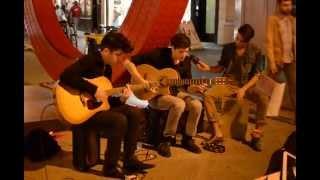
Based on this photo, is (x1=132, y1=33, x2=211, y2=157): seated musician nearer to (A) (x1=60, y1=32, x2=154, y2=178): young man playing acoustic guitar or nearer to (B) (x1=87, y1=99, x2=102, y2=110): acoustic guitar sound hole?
(A) (x1=60, y1=32, x2=154, y2=178): young man playing acoustic guitar

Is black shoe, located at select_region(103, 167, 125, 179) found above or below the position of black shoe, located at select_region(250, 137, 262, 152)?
below

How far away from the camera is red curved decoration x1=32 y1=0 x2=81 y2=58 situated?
1.96m

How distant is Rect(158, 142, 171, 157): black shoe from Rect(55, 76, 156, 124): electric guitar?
0.34 meters

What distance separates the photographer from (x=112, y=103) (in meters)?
1.98

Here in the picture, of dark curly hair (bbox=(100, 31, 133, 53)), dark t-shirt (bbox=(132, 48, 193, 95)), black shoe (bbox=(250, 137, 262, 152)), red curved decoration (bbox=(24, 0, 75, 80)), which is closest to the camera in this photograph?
Answer: dark curly hair (bbox=(100, 31, 133, 53))

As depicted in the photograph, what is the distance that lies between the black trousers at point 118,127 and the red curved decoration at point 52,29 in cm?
30

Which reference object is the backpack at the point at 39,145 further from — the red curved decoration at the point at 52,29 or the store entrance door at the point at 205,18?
the store entrance door at the point at 205,18

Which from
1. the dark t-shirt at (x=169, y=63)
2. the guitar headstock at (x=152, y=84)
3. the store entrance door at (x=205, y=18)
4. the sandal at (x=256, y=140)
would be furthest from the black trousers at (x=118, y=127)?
the sandal at (x=256, y=140)

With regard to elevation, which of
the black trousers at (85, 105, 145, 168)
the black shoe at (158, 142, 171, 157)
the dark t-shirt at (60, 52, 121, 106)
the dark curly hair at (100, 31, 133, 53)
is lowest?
the black shoe at (158, 142, 171, 157)

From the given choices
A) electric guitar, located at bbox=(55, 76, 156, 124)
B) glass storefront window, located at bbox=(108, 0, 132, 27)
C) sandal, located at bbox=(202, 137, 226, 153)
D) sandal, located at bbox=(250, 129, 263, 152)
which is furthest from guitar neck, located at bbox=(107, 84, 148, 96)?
sandal, located at bbox=(250, 129, 263, 152)

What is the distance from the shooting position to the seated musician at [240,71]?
6.82ft

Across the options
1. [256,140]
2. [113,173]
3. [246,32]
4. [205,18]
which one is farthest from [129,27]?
[256,140]
